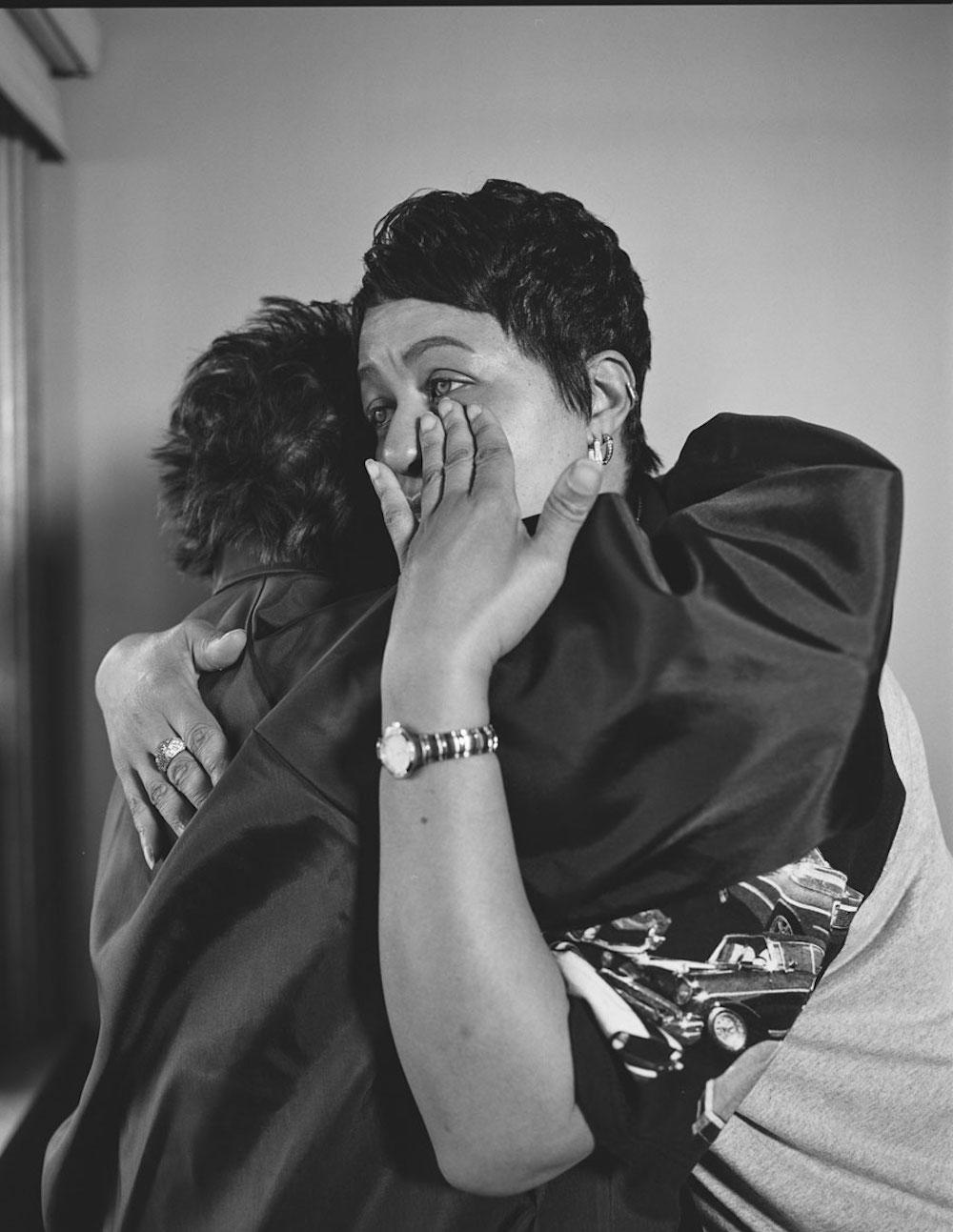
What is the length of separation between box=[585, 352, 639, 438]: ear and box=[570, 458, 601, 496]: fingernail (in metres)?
0.32

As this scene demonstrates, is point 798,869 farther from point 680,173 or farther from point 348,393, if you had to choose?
point 680,173

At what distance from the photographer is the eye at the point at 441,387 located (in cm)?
86

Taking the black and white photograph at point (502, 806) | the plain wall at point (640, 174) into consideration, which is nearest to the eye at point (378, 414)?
the black and white photograph at point (502, 806)

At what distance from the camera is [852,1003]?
2.46ft

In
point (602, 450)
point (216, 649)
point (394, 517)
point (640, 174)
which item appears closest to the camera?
point (394, 517)

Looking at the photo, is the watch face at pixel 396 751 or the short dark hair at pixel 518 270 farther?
the short dark hair at pixel 518 270

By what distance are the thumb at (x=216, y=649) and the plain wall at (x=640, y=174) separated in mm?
857

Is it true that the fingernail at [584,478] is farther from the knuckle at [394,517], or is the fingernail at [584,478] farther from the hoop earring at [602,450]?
the hoop earring at [602,450]

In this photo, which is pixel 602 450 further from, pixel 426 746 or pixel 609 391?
pixel 426 746

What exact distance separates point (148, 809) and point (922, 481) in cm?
122

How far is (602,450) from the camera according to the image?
0.92 meters

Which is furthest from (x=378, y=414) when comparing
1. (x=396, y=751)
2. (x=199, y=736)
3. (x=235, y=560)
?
(x=396, y=751)

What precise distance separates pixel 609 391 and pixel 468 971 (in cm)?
58

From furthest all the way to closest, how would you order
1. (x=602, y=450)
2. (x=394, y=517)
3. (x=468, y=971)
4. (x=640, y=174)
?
(x=640, y=174), (x=602, y=450), (x=394, y=517), (x=468, y=971)
